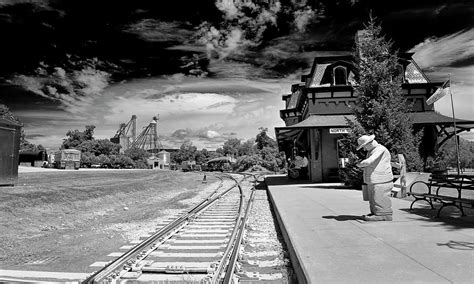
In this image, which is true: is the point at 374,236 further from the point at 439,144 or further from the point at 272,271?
the point at 439,144

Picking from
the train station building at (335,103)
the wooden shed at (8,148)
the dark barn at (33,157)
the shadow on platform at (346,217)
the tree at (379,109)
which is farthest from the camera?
the dark barn at (33,157)

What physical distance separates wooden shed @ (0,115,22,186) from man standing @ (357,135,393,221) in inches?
521

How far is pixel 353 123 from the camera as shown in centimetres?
1609

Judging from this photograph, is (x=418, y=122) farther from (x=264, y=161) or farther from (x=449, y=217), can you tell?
(x=264, y=161)

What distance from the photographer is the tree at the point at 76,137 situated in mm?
105750

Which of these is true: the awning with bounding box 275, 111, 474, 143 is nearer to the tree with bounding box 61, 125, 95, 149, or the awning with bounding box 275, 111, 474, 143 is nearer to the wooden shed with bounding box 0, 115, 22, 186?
the wooden shed with bounding box 0, 115, 22, 186

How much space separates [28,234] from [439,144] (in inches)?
897

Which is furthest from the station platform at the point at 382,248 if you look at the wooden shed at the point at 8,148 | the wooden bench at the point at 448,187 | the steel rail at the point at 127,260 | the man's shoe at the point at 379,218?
the wooden shed at the point at 8,148

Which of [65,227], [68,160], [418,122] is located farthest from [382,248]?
[68,160]

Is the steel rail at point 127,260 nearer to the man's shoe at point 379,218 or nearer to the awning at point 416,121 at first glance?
the man's shoe at point 379,218

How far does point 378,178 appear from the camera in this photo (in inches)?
276

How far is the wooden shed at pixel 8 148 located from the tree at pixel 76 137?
98320 mm

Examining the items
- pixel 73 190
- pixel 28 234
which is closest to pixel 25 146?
pixel 73 190

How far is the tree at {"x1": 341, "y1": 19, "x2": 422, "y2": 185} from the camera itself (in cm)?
1502
